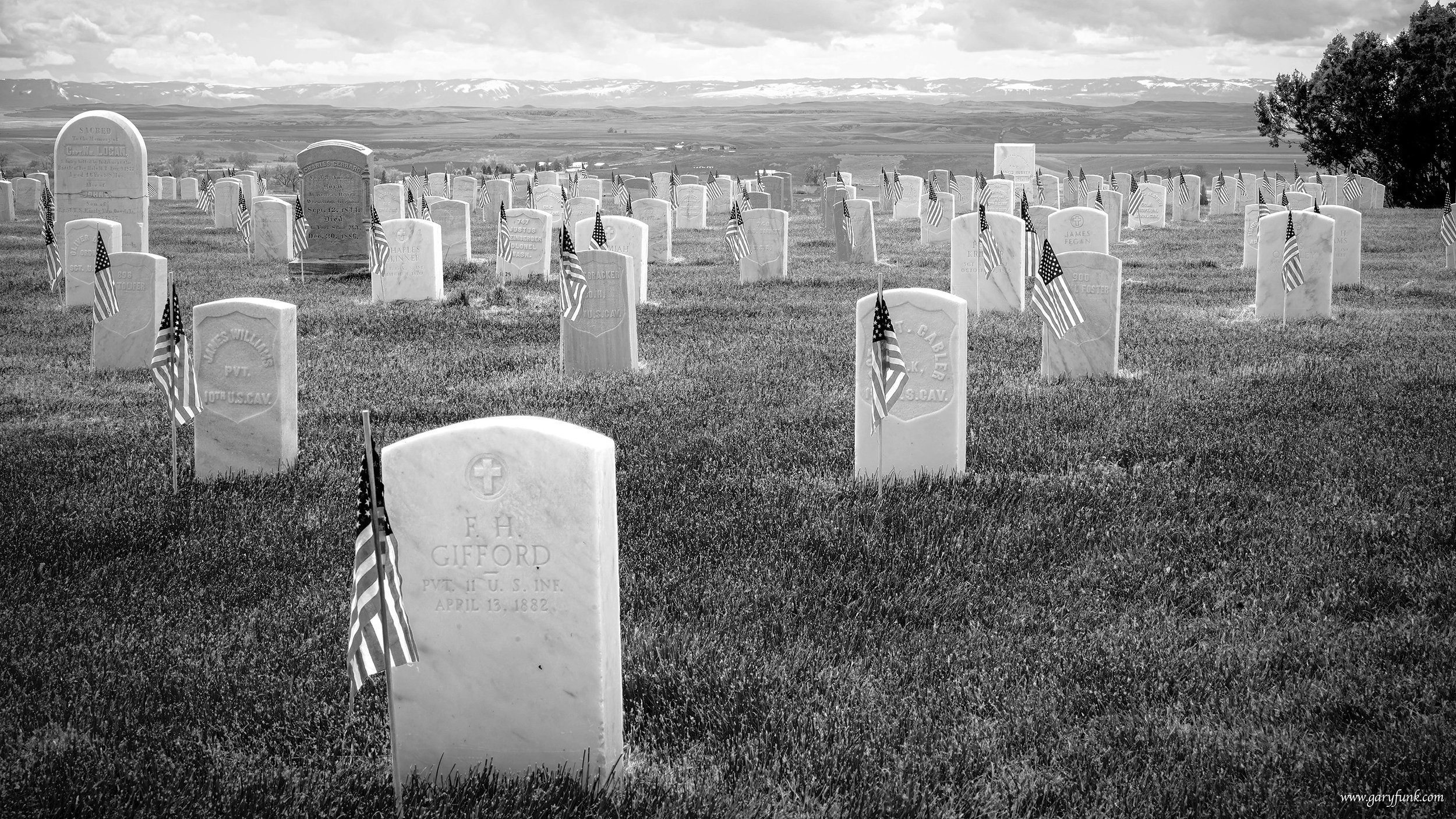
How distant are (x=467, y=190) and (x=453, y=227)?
16.8 m

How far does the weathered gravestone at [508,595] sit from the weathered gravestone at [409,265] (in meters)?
13.0

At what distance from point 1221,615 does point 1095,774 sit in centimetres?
188

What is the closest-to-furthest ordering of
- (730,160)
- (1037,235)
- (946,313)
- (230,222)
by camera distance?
(946,313) < (1037,235) < (230,222) < (730,160)

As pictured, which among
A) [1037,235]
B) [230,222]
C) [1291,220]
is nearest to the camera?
[1291,220]

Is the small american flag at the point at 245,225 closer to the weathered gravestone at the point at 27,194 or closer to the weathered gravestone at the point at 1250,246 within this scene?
the weathered gravestone at the point at 27,194

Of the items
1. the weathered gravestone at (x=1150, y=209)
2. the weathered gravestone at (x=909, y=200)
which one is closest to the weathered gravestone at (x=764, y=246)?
the weathered gravestone at (x=1150, y=209)

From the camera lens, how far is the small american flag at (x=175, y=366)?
318 inches

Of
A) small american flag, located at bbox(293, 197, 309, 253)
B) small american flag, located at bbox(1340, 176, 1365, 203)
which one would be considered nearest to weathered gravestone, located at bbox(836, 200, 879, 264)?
small american flag, located at bbox(293, 197, 309, 253)

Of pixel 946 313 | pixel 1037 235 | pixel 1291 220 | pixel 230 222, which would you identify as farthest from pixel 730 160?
pixel 946 313

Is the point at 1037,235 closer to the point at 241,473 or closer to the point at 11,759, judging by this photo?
the point at 241,473

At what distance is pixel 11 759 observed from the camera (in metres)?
4.36

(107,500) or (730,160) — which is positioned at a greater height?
(730,160)

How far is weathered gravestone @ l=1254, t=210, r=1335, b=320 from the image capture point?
615 inches

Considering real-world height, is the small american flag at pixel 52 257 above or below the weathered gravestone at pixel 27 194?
below
